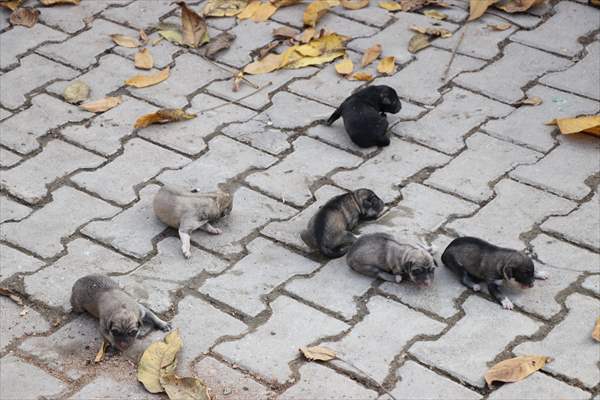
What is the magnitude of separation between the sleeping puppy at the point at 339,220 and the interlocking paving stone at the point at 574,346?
1152 mm

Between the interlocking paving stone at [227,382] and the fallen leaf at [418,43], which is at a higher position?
the fallen leaf at [418,43]

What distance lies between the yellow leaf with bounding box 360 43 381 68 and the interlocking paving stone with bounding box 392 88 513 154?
0.66 meters

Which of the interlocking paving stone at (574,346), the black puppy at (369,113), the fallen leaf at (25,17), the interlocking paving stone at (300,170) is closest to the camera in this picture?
the interlocking paving stone at (574,346)

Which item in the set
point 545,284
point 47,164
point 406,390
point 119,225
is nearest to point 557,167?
point 545,284

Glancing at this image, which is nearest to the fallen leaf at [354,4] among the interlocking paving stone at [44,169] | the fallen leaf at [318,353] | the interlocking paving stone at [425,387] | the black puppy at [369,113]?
the black puppy at [369,113]

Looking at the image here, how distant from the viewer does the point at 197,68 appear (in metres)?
8.30

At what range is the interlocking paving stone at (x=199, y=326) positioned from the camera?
5.81 meters

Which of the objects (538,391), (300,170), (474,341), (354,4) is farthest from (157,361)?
(354,4)

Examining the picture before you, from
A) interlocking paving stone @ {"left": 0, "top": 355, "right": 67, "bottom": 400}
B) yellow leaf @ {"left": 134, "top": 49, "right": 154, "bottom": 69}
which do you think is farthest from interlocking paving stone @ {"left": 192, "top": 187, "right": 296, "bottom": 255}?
yellow leaf @ {"left": 134, "top": 49, "right": 154, "bottom": 69}

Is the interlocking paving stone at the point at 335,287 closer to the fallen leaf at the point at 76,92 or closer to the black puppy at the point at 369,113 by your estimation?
the black puppy at the point at 369,113

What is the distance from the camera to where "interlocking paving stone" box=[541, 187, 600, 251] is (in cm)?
656

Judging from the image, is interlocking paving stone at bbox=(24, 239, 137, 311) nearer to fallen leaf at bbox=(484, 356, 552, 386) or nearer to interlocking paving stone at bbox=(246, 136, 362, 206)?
interlocking paving stone at bbox=(246, 136, 362, 206)

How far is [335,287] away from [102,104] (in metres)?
2.47

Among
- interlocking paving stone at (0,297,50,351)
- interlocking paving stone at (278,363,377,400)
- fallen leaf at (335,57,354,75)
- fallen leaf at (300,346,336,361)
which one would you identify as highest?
fallen leaf at (335,57,354,75)
